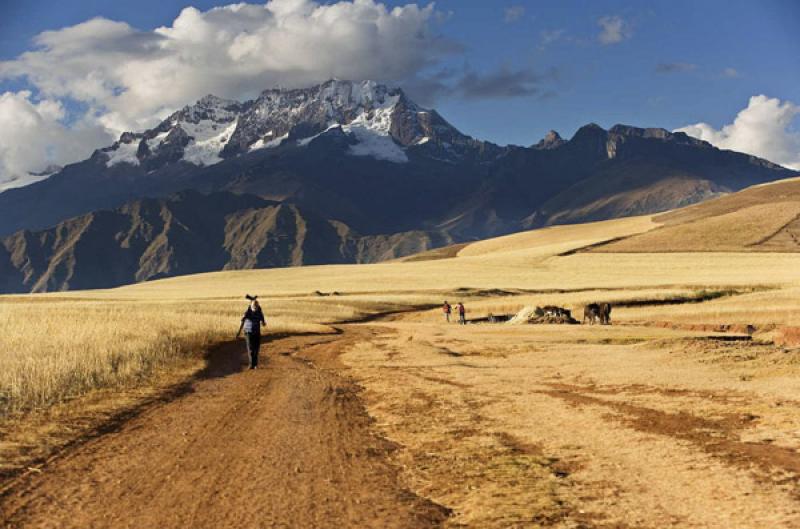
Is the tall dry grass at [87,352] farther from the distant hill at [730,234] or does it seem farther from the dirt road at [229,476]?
the distant hill at [730,234]

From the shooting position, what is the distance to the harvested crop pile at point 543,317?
55800 mm

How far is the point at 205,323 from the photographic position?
140ft

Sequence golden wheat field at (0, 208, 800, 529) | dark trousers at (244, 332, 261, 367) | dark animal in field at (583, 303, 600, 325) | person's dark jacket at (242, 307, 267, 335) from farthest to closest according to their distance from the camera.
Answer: dark animal in field at (583, 303, 600, 325) < person's dark jacket at (242, 307, 267, 335) < dark trousers at (244, 332, 261, 367) < golden wheat field at (0, 208, 800, 529)

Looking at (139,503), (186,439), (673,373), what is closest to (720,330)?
(673,373)

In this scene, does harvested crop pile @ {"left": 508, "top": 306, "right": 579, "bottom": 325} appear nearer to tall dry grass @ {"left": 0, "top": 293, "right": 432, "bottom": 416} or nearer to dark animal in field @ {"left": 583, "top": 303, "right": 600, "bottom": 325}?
dark animal in field @ {"left": 583, "top": 303, "right": 600, "bottom": 325}

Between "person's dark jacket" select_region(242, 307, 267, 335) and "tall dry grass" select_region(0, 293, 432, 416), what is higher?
"person's dark jacket" select_region(242, 307, 267, 335)

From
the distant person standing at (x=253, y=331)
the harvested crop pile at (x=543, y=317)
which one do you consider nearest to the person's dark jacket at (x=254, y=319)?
the distant person standing at (x=253, y=331)

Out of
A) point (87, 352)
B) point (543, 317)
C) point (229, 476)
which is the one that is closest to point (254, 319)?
point (87, 352)

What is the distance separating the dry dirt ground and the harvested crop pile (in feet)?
104

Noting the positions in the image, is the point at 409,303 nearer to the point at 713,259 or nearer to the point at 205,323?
the point at 205,323

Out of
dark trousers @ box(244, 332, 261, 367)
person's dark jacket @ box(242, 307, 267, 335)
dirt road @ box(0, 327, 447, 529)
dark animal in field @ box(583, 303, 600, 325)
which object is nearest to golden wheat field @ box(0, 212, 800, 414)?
dark trousers @ box(244, 332, 261, 367)

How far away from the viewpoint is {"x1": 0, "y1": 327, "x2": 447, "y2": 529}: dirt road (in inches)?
385

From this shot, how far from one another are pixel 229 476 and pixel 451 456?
3.68 m

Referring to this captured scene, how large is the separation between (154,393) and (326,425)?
6.66 metres
